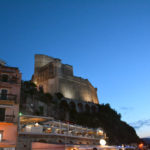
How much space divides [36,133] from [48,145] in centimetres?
421

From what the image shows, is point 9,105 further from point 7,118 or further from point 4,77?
point 4,77

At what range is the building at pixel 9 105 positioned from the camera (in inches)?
916

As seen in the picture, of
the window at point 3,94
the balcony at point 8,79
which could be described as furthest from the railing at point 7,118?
the balcony at point 8,79

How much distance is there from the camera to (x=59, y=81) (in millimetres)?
74562

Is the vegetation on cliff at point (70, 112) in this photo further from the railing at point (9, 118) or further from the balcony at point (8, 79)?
the railing at point (9, 118)

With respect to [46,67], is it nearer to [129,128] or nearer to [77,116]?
[77,116]

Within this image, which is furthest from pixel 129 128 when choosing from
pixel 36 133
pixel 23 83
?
pixel 36 133

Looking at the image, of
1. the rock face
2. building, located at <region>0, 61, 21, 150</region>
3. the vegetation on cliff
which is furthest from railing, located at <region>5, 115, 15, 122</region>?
the rock face

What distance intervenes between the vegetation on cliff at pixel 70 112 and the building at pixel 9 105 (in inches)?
689

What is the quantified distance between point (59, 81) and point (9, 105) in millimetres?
49588

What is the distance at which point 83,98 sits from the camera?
3159 inches

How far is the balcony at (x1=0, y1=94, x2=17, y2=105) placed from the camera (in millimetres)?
24978

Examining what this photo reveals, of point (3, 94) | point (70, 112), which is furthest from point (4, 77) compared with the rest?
point (70, 112)

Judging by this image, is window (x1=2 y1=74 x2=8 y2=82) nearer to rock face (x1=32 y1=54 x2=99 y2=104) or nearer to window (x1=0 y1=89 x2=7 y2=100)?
window (x1=0 y1=89 x2=7 y2=100)
